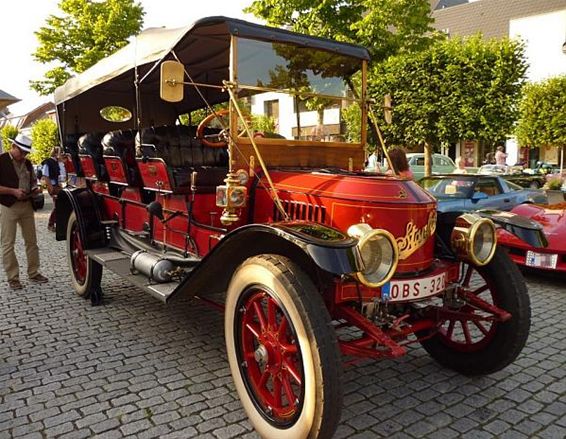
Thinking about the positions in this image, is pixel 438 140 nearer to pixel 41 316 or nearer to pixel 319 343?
pixel 41 316

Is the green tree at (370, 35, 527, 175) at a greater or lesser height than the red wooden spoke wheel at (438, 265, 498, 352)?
greater

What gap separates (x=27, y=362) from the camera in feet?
11.9

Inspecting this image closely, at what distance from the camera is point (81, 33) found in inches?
700

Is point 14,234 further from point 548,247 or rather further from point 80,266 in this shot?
point 548,247

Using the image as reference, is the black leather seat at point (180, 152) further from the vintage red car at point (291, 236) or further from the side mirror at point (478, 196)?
the side mirror at point (478, 196)

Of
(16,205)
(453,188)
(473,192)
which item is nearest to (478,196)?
(473,192)

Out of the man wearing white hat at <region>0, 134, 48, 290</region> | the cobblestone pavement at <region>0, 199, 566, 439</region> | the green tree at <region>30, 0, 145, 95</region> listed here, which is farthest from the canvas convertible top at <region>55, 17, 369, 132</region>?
the green tree at <region>30, 0, 145, 95</region>

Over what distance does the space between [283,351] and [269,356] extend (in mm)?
141

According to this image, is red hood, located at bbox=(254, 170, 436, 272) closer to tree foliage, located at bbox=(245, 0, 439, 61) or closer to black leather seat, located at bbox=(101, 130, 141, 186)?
black leather seat, located at bbox=(101, 130, 141, 186)

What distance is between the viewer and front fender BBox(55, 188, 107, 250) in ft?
16.7

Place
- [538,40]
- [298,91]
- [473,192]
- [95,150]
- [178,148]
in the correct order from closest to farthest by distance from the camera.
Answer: [298,91] → [178,148] → [95,150] → [473,192] → [538,40]

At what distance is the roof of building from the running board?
3013 cm

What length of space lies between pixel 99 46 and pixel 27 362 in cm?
1632

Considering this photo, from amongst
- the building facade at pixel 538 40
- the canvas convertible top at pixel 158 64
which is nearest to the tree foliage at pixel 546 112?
the building facade at pixel 538 40
